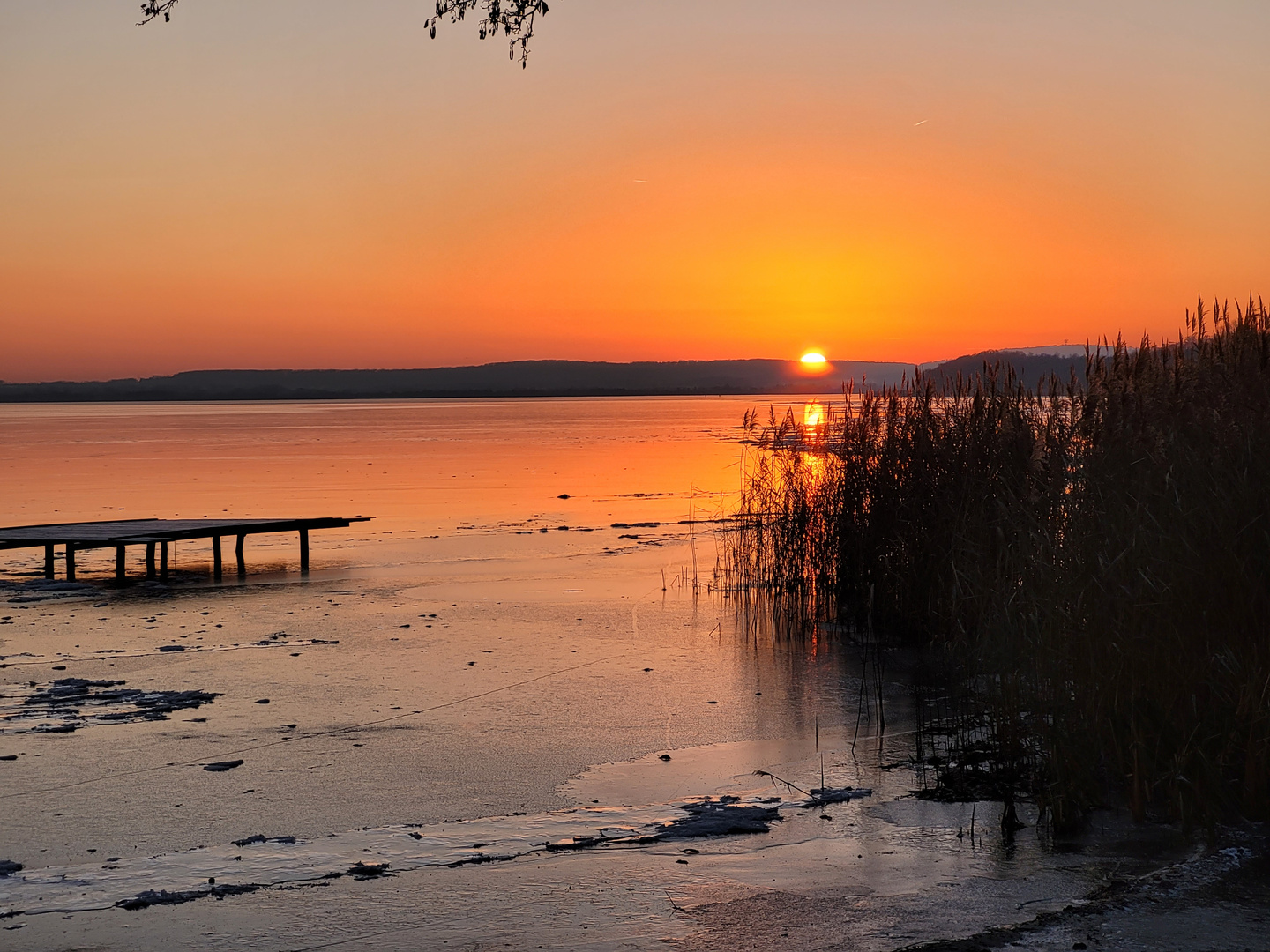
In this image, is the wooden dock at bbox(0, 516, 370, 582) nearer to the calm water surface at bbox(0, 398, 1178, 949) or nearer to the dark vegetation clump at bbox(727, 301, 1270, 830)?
the calm water surface at bbox(0, 398, 1178, 949)

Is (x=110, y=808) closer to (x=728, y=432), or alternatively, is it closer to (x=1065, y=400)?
(x=1065, y=400)

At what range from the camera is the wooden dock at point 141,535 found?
1311 cm

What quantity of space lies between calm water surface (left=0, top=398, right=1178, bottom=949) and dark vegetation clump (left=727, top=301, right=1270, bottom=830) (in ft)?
1.93

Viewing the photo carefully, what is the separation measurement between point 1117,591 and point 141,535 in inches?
432

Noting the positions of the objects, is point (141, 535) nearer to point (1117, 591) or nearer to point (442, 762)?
point (442, 762)

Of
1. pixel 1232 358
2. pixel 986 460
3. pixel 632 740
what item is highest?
pixel 1232 358

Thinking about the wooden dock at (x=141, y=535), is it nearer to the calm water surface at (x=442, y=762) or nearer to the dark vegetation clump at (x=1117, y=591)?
the calm water surface at (x=442, y=762)

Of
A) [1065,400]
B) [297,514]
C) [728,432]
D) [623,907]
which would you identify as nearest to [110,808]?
[623,907]

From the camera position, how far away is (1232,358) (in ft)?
22.3

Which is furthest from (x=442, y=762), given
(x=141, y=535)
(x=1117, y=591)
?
(x=141, y=535)

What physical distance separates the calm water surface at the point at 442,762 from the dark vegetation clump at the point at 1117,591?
1.93ft

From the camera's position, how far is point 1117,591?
550 centimetres

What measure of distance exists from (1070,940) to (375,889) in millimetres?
2436

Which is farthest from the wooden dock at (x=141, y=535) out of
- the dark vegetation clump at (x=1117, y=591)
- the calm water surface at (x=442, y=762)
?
the dark vegetation clump at (x=1117, y=591)
